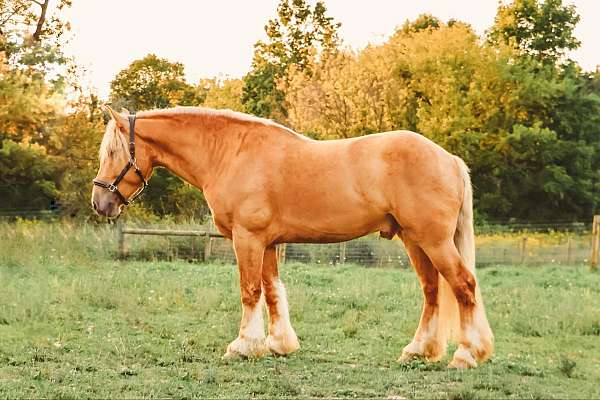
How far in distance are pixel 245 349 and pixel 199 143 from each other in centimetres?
193

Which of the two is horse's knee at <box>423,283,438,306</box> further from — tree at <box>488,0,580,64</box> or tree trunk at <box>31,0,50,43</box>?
tree at <box>488,0,580,64</box>

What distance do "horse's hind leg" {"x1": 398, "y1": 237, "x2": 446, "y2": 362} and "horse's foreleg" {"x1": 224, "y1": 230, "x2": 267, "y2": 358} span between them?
50.5 inches

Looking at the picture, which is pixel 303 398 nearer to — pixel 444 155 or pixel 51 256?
pixel 444 155

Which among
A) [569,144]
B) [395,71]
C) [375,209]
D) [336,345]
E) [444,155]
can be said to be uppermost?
[395,71]

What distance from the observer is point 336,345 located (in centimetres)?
806

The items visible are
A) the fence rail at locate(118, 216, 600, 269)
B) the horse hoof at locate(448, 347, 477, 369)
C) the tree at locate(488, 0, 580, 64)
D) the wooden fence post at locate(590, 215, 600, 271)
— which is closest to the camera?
the horse hoof at locate(448, 347, 477, 369)

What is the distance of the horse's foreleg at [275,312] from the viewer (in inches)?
283

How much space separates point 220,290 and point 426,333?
5574mm

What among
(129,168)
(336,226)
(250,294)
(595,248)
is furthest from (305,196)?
(595,248)

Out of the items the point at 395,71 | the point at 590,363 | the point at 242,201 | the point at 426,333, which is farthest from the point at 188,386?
the point at 395,71

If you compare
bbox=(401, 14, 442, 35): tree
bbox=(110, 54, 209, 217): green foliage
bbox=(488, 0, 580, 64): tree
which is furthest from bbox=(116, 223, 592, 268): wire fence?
bbox=(401, 14, 442, 35): tree

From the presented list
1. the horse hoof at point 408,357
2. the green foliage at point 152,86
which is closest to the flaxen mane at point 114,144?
the horse hoof at point 408,357

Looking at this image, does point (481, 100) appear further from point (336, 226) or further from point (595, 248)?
point (336, 226)

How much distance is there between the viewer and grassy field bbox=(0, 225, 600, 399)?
5930 millimetres
